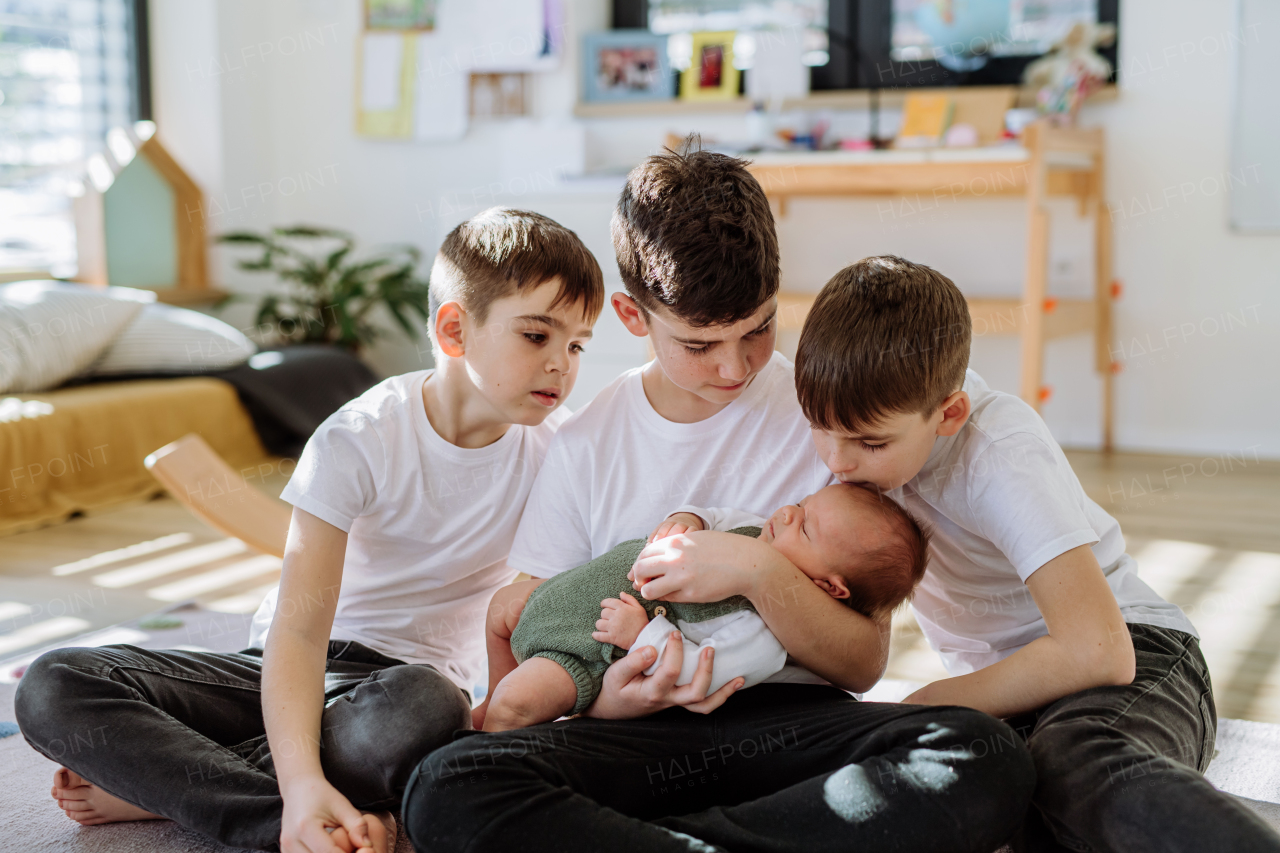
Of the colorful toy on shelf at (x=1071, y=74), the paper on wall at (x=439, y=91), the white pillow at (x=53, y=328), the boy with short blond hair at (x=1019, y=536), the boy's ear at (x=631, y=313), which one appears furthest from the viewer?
the paper on wall at (x=439, y=91)

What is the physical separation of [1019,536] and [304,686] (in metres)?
0.63

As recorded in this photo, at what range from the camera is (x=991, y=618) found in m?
1.08

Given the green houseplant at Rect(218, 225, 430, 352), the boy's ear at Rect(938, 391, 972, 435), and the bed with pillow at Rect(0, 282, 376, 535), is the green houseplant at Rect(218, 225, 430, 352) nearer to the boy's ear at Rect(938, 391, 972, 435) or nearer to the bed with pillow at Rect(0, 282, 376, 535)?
the bed with pillow at Rect(0, 282, 376, 535)

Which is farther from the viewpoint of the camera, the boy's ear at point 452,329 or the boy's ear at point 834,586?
the boy's ear at point 452,329

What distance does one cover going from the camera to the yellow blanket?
242 centimetres

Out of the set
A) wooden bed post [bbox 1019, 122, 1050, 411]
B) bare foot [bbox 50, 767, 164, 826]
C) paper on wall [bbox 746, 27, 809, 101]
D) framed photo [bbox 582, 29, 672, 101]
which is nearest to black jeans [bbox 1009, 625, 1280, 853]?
bare foot [bbox 50, 767, 164, 826]

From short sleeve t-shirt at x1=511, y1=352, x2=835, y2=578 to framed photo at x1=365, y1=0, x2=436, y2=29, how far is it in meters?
2.91

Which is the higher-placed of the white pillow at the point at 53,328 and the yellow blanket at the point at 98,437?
the white pillow at the point at 53,328

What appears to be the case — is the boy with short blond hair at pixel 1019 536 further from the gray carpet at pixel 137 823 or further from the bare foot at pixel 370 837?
the bare foot at pixel 370 837

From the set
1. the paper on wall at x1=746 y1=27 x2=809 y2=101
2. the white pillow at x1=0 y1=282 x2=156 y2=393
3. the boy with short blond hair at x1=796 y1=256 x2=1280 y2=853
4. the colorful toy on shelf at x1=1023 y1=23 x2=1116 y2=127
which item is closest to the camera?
the boy with short blond hair at x1=796 y1=256 x2=1280 y2=853

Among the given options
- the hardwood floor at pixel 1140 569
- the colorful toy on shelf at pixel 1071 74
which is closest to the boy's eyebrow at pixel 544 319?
the hardwood floor at pixel 1140 569

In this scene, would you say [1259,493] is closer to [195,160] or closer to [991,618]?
[991,618]

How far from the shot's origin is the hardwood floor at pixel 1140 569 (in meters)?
1.58

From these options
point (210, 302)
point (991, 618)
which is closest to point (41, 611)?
point (991, 618)
